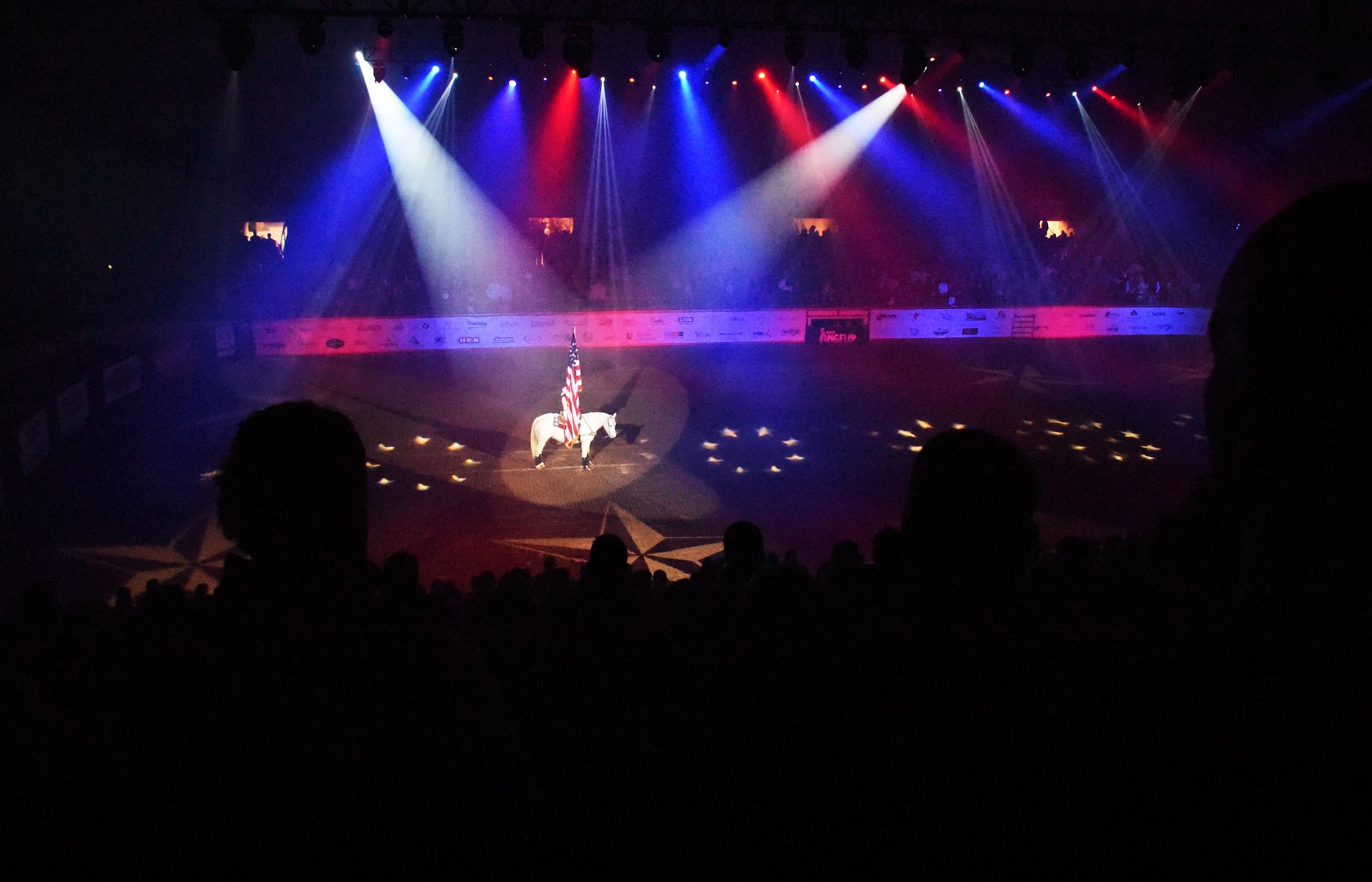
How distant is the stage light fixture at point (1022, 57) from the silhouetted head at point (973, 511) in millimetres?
12381

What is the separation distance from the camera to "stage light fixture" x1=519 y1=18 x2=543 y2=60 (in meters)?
11.0

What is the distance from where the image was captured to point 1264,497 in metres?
0.87

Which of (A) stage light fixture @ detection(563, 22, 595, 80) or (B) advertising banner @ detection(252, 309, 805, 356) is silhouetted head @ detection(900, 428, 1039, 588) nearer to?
(A) stage light fixture @ detection(563, 22, 595, 80)

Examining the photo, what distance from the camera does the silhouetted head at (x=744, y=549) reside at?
3230 millimetres

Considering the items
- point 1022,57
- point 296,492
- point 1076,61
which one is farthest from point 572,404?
point 1076,61

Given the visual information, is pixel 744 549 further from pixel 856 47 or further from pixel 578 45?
pixel 856 47

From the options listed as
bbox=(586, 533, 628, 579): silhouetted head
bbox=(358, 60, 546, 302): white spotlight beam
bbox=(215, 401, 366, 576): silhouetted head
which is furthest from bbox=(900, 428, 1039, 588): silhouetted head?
bbox=(358, 60, 546, 302): white spotlight beam

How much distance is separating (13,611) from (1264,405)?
12.0 feet

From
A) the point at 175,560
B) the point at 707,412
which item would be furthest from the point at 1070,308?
the point at 175,560

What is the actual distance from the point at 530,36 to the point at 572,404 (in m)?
5.89

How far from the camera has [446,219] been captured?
724 inches

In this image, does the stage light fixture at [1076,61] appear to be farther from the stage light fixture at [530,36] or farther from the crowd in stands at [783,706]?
the crowd in stands at [783,706]

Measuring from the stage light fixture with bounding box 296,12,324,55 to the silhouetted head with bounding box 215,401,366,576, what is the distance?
10770 millimetres

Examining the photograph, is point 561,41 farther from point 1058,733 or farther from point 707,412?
point 1058,733
